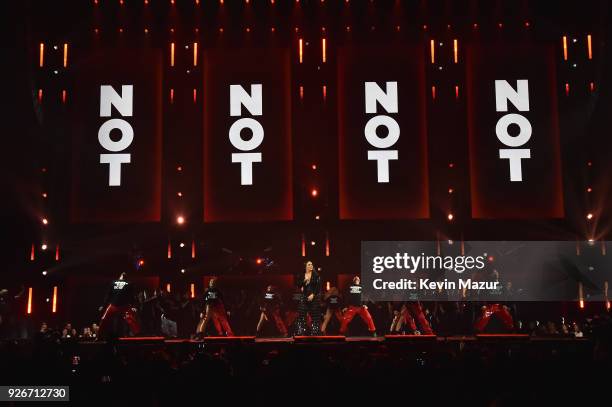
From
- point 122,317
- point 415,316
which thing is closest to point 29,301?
point 122,317

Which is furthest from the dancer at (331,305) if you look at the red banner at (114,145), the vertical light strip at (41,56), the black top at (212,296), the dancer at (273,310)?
the vertical light strip at (41,56)

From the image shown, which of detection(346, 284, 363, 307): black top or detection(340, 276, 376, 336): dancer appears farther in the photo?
detection(346, 284, 363, 307): black top

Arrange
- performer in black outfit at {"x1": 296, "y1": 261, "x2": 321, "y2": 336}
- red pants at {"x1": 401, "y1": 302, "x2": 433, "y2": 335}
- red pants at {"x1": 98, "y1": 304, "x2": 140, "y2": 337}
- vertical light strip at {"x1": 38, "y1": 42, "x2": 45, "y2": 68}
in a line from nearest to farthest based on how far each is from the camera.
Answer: red pants at {"x1": 98, "y1": 304, "x2": 140, "y2": 337} → performer in black outfit at {"x1": 296, "y1": 261, "x2": 321, "y2": 336} → red pants at {"x1": 401, "y1": 302, "x2": 433, "y2": 335} → vertical light strip at {"x1": 38, "y1": 42, "x2": 45, "y2": 68}

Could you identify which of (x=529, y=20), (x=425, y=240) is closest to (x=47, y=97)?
(x=425, y=240)

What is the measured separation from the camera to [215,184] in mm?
15617

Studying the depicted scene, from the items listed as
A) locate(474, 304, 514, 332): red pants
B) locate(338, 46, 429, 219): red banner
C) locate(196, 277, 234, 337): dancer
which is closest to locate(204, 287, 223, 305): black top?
locate(196, 277, 234, 337): dancer

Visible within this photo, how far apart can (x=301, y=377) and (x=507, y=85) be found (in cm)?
1342

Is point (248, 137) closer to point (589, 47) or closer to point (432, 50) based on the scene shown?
point (432, 50)

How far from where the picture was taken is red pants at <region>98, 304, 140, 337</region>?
42.4ft

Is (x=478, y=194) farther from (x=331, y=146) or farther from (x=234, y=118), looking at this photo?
(x=234, y=118)

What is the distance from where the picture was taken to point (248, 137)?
1545 cm

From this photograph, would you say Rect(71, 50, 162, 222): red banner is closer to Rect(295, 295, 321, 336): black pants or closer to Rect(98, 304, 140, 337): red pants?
Rect(98, 304, 140, 337): red pants

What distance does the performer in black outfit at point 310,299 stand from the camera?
529 inches

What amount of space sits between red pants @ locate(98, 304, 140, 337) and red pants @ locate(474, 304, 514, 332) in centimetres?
766
